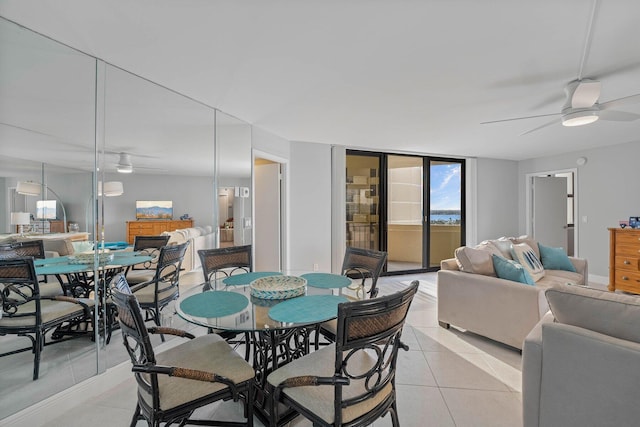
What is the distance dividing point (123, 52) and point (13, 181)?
42.6 inches

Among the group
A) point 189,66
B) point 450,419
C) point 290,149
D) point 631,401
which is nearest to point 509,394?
point 450,419

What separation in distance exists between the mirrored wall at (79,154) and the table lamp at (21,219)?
0.02 m

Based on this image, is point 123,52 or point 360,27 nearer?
point 360,27

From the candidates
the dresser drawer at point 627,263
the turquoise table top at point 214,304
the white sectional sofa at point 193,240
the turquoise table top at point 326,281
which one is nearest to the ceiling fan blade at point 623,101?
the turquoise table top at point 326,281

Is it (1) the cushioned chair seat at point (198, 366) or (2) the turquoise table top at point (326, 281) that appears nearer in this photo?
(1) the cushioned chair seat at point (198, 366)

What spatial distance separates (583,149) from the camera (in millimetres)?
5223

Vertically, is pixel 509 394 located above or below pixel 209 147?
below

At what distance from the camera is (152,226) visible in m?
2.92

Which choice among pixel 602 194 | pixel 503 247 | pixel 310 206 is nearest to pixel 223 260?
pixel 310 206

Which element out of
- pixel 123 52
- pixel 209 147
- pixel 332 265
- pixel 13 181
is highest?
pixel 123 52

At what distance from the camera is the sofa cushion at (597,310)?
129cm

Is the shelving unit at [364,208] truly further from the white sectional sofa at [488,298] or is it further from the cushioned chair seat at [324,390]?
the cushioned chair seat at [324,390]

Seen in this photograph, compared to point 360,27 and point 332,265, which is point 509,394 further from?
point 332,265

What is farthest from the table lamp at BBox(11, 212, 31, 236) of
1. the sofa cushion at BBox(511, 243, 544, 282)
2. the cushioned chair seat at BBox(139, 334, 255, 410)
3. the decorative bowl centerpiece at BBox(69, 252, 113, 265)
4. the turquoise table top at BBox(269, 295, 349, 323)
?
the sofa cushion at BBox(511, 243, 544, 282)
